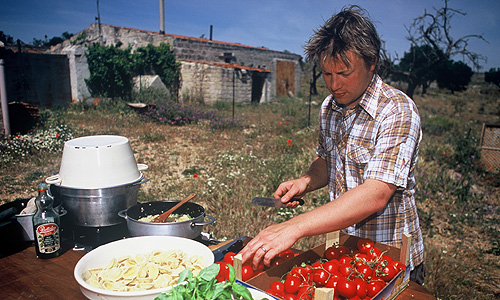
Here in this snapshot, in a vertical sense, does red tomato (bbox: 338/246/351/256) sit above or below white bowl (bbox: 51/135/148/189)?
below

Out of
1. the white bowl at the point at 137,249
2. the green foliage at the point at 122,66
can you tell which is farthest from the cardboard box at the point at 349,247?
the green foliage at the point at 122,66

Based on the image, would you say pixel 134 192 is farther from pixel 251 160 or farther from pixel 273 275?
pixel 251 160

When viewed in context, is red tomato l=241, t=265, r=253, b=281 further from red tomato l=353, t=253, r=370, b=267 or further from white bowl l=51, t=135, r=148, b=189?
white bowl l=51, t=135, r=148, b=189

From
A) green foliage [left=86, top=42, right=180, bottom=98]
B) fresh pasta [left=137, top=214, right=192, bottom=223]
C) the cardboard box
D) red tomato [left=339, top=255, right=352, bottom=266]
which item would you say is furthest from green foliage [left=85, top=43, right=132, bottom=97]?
red tomato [left=339, top=255, right=352, bottom=266]

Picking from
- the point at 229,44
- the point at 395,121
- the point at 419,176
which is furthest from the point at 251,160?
the point at 229,44

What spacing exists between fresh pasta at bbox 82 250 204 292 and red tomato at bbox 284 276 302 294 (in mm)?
393

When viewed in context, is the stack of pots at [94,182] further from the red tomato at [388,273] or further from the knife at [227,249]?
the red tomato at [388,273]

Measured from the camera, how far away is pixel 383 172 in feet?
5.13

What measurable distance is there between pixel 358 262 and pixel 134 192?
1294 millimetres

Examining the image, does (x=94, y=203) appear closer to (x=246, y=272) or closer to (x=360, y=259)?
(x=246, y=272)

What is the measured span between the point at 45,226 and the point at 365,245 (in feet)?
5.30

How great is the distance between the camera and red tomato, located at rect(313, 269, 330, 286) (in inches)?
51.4

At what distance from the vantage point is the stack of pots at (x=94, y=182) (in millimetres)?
1731

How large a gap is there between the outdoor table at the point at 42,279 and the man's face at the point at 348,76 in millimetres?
1022
